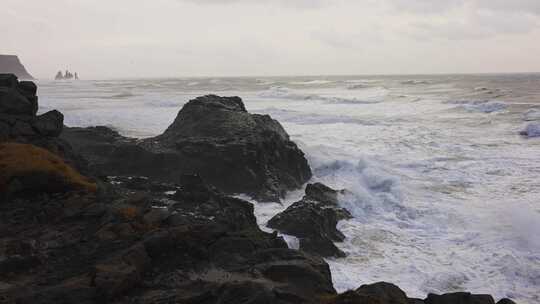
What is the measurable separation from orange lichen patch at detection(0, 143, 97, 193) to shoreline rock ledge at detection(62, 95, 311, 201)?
5385 millimetres

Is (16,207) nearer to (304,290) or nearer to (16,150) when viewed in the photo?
(16,150)

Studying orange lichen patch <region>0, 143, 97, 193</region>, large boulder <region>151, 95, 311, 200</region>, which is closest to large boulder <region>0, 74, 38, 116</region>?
orange lichen patch <region>0, 143, 97, 193</region>

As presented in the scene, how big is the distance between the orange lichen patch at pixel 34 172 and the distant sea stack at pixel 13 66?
165 metres

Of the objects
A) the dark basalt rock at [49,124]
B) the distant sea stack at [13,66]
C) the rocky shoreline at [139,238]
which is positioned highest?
the distant sea stack at [13,66]

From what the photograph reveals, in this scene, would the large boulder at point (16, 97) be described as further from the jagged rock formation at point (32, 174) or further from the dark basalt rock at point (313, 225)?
the dark basalt rock at point (313, 225)

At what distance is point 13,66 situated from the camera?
159250 mm

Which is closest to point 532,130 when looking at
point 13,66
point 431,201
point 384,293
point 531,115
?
point 531,115

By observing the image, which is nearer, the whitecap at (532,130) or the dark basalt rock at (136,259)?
the dark basalt rock at (136,259)

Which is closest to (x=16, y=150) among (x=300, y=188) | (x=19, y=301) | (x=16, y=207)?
(x=16, y=207)

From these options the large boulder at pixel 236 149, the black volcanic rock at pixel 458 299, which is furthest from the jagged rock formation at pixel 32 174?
the black volcanic rock at pixel 458 299

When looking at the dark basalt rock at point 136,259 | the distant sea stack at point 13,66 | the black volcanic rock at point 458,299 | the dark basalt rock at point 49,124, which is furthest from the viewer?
the distant sea stack at point 13,66

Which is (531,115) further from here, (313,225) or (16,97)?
(16,97)

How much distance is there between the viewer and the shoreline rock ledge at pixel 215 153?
48.7ft

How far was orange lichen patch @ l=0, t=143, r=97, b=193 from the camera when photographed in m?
8.74
